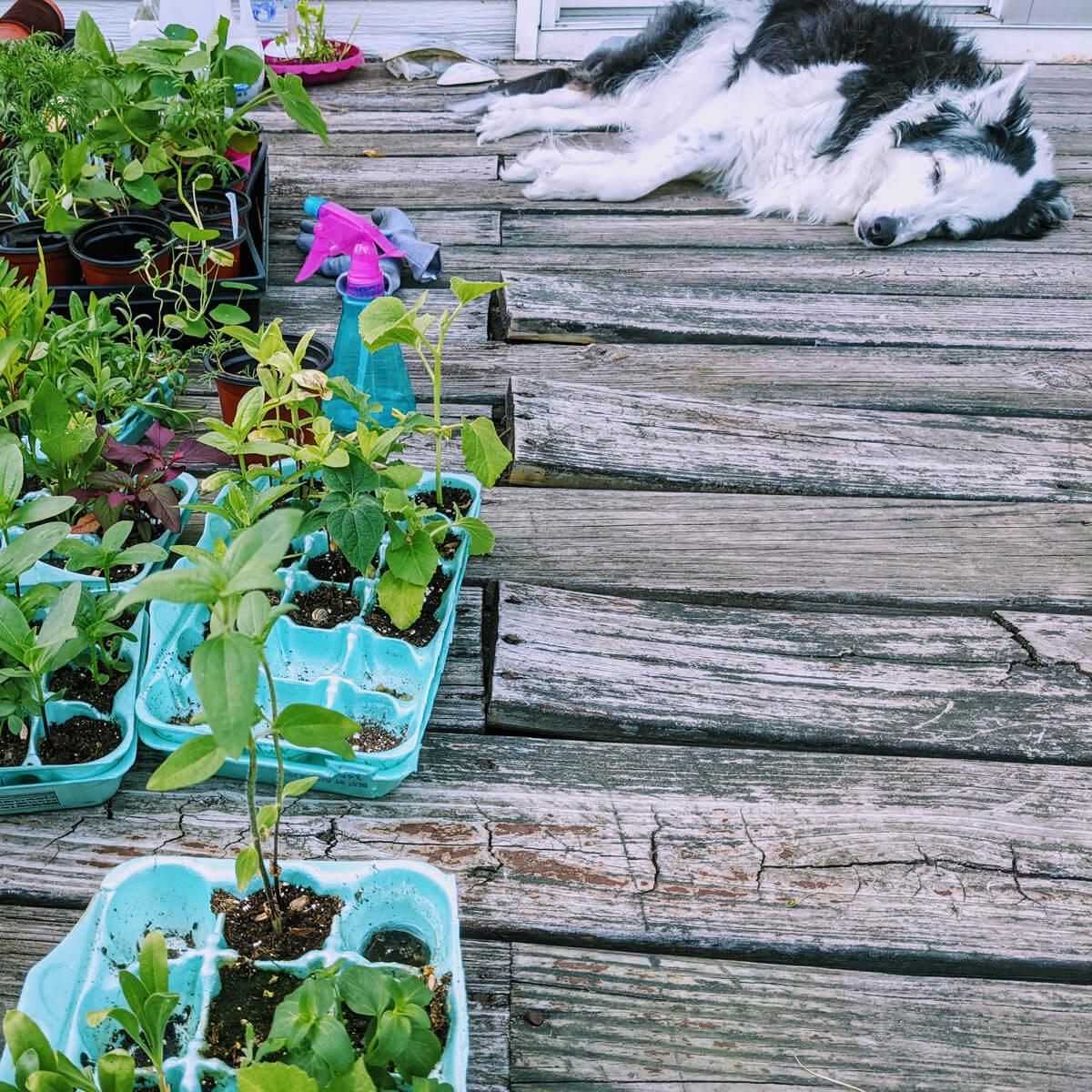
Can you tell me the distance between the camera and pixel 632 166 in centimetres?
295

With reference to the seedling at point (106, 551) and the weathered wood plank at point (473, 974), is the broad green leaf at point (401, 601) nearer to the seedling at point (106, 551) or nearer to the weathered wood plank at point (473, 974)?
the seedling at point (106, 551)

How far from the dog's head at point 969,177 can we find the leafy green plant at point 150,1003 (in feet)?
8.32

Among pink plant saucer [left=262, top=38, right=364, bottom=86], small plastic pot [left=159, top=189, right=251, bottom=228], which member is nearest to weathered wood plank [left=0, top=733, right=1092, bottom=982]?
small plastic pot [left=159, top=189, right=251, bottom=228]

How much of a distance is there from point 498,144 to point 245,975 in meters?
2.85

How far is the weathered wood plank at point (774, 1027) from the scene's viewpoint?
92 cm

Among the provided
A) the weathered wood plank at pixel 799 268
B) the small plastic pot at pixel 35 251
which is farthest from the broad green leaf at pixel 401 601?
the weathered wood plank at pixel 799 268

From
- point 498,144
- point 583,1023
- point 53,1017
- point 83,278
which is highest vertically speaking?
point 498,144

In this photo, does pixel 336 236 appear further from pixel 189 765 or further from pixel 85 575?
pixel 189 765

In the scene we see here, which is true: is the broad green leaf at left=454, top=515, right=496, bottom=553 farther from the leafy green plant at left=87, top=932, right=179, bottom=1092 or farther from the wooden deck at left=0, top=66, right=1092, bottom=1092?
the leafy green plant at left=87, top=932, right=179, bottom=1092

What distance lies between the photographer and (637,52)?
3432 mm

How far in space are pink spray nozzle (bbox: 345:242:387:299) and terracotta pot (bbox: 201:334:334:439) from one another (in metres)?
0.13

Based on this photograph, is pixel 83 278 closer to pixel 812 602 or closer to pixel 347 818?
pixel 347 818

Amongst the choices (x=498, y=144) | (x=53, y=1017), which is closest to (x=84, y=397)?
(x=53, y=1017)

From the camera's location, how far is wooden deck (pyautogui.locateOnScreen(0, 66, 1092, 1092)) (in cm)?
98
